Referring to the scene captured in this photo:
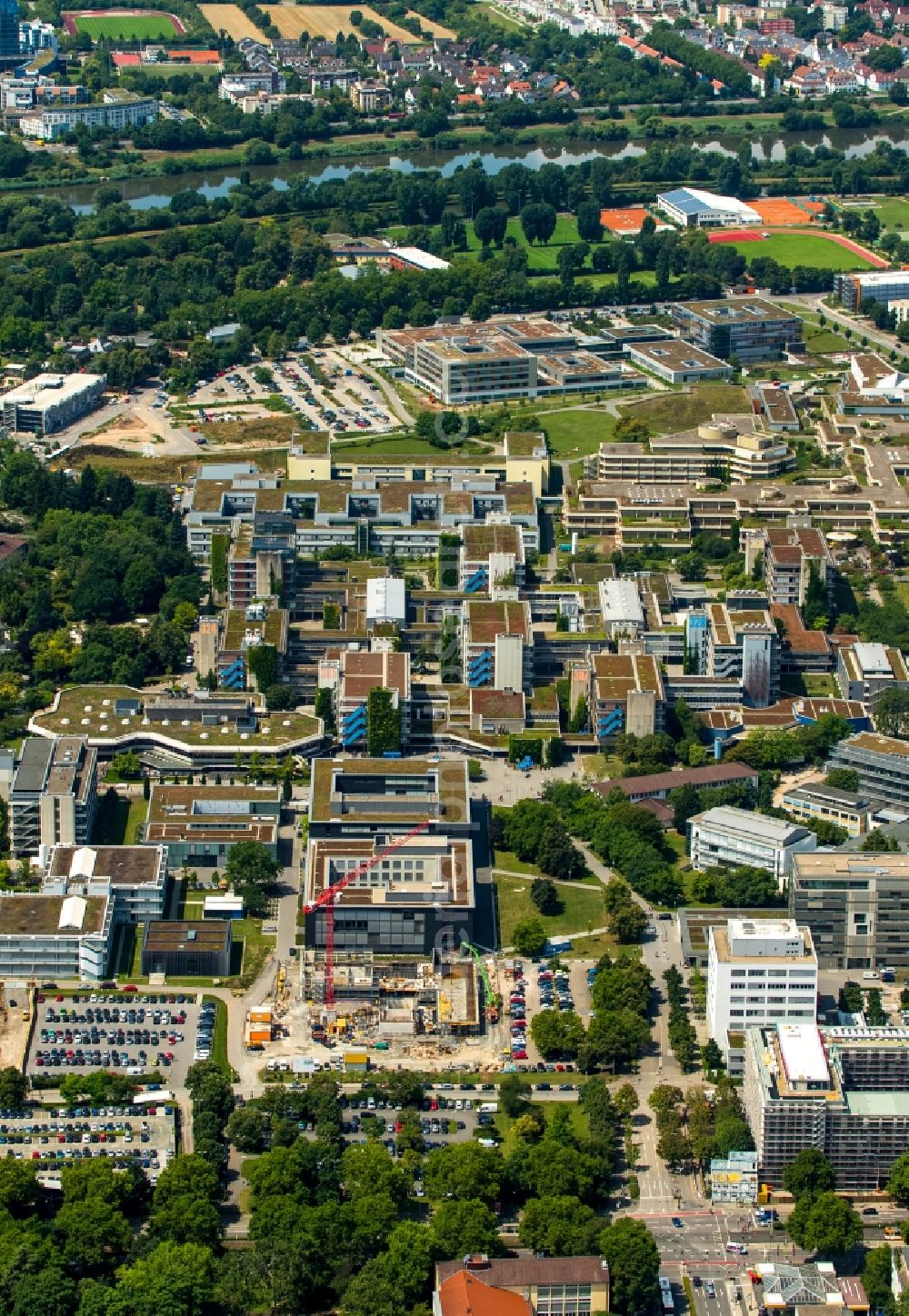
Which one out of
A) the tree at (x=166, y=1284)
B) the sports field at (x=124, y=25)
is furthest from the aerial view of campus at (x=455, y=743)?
the sports field at (x=124, y=25)

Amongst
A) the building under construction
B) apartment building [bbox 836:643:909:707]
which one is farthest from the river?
the building under construction

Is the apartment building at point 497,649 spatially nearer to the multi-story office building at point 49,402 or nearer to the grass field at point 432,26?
the multi-story office building at point 49,402

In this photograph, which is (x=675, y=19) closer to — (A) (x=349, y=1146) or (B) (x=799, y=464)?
(B) (x=799, y=464)

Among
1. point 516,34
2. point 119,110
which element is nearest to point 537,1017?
point 119,110

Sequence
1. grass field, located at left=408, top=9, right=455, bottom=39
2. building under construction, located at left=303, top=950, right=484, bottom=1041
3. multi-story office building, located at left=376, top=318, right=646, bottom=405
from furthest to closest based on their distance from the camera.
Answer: grass field, located at left=408, top=9, right=455, bottom=39, multi-story office building, located at left=376, top=318, right=646, bottom=405, building under construction, located at left=303, top=950, right=484, bottom=1041

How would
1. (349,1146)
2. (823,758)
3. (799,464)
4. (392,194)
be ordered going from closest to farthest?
(349,1146) < (823,758) < (799,464) < (392,194)

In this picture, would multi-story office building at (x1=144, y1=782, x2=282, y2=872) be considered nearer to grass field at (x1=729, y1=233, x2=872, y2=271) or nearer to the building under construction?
the building under construction
